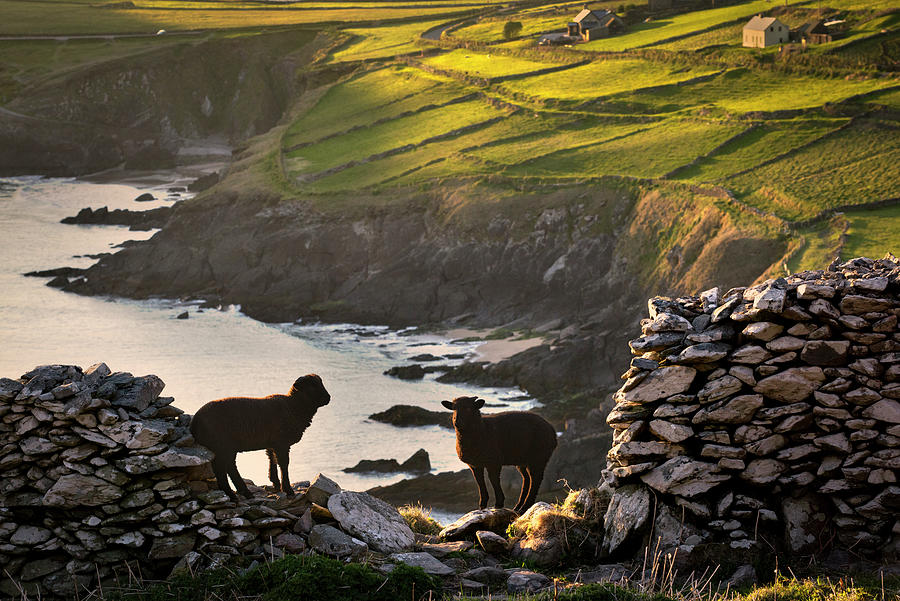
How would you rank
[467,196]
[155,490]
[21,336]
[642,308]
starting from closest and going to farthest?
[155,490] < [642,308] < [21,336] < [467,196]

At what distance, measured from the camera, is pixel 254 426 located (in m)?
14.9

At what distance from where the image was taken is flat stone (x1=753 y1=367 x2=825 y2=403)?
43.5ft

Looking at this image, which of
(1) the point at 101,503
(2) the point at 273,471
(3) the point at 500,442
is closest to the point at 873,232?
(3) the point at 500,442

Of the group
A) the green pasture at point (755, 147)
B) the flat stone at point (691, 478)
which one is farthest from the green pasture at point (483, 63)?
the flat stone at point (691, 478)

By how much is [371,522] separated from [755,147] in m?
44.9

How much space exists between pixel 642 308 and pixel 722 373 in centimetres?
3205

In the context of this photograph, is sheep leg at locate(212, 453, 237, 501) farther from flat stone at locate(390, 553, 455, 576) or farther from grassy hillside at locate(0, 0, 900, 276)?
grassy hillside at locate(0, 0, 900, 276)

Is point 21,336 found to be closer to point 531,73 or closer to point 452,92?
point 452,92

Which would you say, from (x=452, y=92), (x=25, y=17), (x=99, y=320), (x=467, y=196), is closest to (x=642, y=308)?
(x=467, y=196)

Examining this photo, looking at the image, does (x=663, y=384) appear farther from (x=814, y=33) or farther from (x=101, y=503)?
(x=814, y=33)

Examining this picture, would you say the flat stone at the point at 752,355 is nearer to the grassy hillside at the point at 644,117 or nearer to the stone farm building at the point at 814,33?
the grassy hillside at the point at 644,117

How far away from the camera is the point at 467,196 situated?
58688 mm

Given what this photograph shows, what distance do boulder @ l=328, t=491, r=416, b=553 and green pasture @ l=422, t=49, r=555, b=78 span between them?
2692 inches

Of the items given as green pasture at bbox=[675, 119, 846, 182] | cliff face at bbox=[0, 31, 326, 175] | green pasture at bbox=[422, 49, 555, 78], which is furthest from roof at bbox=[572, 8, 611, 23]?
green pasture at bbox=[675, 119, 846, 182]
